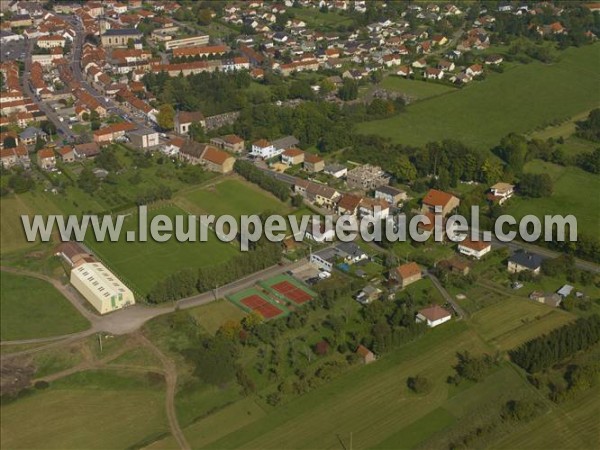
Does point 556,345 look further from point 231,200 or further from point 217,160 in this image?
point 217,160

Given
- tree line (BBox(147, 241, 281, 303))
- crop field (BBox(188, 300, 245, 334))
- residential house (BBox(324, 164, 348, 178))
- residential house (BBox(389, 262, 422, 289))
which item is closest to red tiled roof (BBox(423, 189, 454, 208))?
residential house (BBox(324, 164, 348, 178))

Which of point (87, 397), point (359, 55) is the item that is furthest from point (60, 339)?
point (359, 55)

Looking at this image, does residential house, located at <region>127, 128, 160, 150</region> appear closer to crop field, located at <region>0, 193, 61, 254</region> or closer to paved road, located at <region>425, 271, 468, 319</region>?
crop field, located at <region>0, 193, 61, 254</region>

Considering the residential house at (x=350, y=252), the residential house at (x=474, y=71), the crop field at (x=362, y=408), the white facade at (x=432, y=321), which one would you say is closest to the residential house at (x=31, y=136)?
the residential house at (x=350, y=252)

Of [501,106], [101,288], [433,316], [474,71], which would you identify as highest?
[101,288]

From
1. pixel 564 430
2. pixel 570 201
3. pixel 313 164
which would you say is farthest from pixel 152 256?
pixel 570 201

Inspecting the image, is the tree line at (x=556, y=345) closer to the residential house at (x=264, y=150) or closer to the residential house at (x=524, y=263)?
the residential house at (x=524, y=263)
